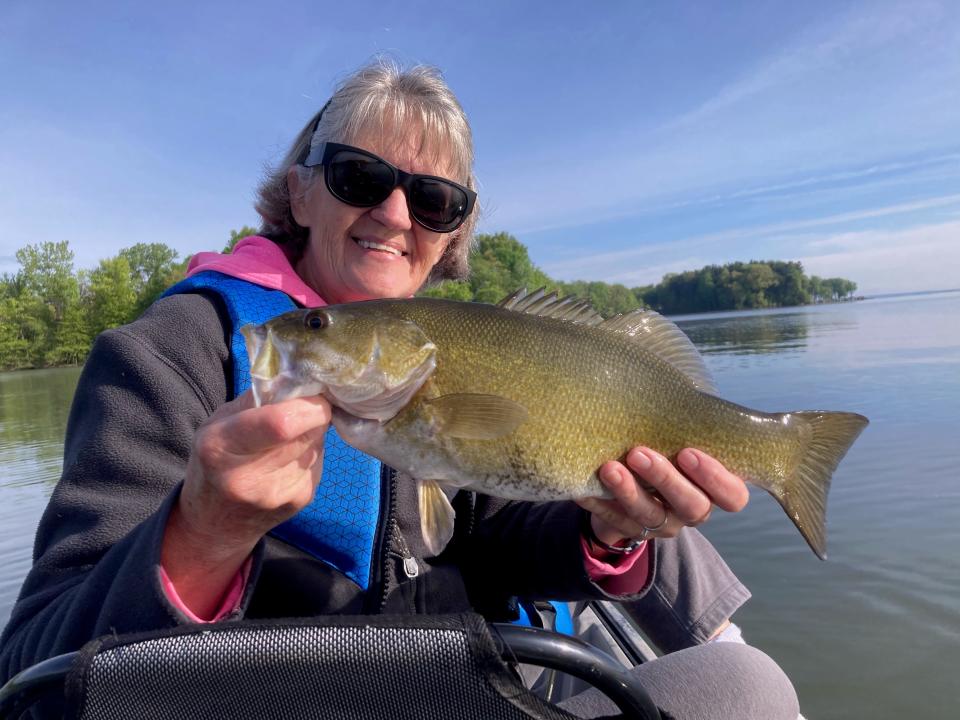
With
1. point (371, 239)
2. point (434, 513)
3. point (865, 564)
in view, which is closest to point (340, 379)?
point (434, 513)

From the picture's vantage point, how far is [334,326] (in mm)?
2271

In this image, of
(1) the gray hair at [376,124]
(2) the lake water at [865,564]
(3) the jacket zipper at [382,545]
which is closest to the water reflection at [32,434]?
(2) the lake water at [865,564]

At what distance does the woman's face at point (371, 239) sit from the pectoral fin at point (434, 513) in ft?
4.15

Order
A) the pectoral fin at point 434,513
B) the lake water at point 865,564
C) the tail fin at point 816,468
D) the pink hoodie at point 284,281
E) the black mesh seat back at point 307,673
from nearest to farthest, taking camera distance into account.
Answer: the black mesh seat back at point 307,673
the pectoral fin at point 434,513
the tail fin at point 816,468
the pink hoodie at point 284,281
the lake water at point 865,564

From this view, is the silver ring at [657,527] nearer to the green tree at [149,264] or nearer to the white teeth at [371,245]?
the white teeth at [371,245]

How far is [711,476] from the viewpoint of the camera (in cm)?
239

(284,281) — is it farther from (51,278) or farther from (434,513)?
(51,278)

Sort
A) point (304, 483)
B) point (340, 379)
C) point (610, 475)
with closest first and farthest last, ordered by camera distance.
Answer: point (304, 483)
point (340, 379)
point (610, 475)

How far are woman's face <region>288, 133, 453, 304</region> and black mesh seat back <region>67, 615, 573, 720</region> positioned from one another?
7.21 ft

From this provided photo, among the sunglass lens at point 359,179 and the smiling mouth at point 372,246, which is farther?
the smiling mouth at point 372,246

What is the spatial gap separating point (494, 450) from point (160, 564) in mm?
1086

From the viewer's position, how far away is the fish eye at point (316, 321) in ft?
7.29

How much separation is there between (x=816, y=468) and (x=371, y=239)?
7.61 feet

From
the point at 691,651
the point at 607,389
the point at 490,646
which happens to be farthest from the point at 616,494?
the point at 490,646
